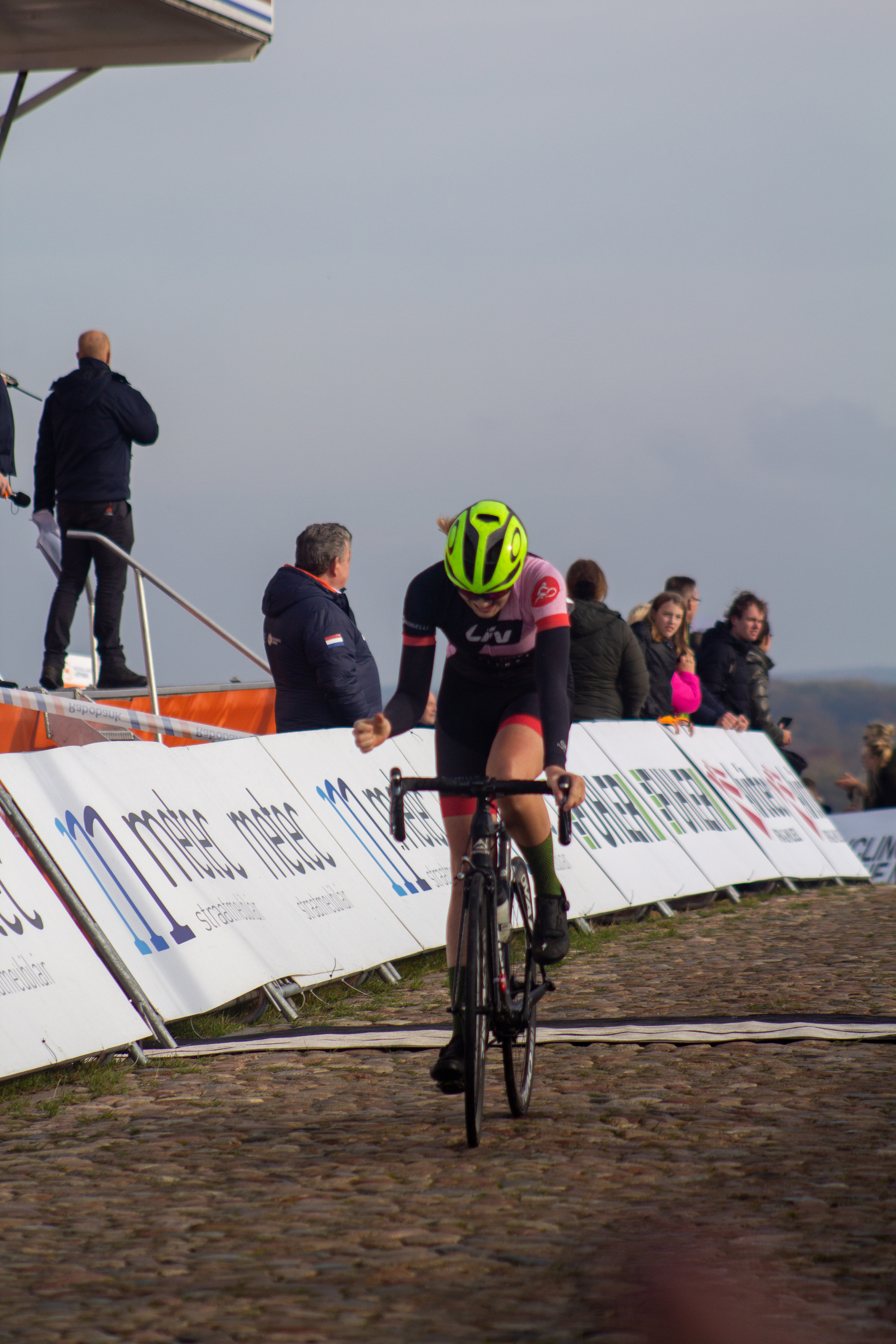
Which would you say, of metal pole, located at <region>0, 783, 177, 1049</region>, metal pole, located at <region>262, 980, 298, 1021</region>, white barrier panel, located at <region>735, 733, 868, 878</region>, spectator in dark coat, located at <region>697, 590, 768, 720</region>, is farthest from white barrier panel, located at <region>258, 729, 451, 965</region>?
white barrier panel, located at <region>735, 733, 868, 878</region>

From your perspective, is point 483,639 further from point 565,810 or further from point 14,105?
point 14,105

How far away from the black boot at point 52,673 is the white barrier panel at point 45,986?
4628 millimetres

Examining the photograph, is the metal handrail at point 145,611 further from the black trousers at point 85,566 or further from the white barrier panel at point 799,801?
the white barrier panel at point 799,801

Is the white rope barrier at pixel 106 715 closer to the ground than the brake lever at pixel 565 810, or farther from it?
farther from it

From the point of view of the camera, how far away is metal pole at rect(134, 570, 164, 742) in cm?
1120

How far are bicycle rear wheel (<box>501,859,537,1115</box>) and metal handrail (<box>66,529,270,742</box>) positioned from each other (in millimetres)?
4497

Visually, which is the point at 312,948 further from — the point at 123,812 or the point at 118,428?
the point at 118,428

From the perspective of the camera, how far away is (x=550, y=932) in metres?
5.38

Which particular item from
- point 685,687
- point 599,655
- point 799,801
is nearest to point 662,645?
point 685,687

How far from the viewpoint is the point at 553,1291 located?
3371 millimetres

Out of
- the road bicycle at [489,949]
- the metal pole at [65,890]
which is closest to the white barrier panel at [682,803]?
the metal pole at [65,890]

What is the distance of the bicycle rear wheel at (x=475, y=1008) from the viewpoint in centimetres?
463

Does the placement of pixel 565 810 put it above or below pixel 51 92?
below

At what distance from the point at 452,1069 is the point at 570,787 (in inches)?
38.9
